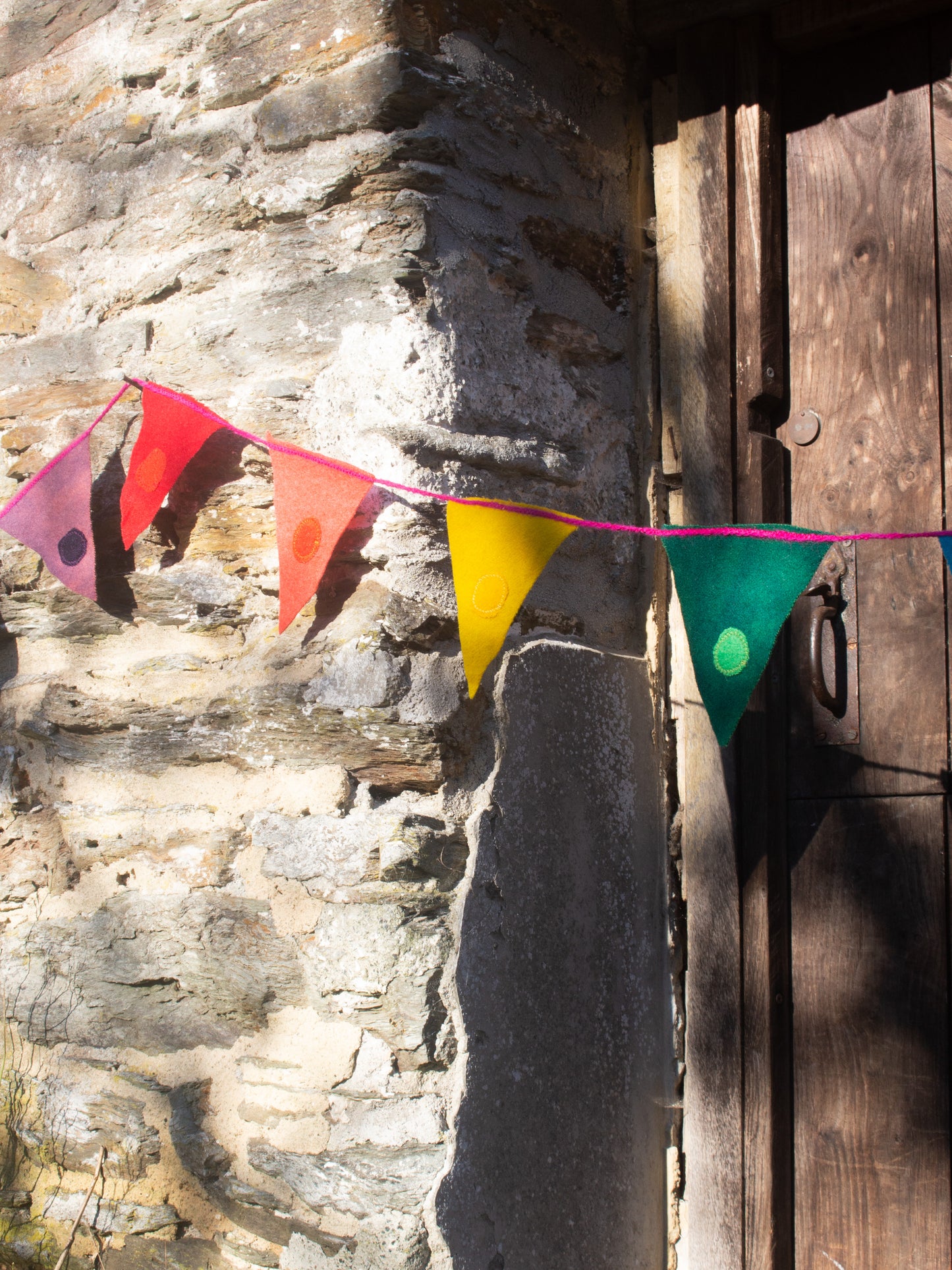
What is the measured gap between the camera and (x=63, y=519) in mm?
1661

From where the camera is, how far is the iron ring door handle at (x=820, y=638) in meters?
1.54

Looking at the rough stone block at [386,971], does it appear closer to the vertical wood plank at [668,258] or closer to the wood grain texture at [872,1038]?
the wood grain texture at [872,1038]

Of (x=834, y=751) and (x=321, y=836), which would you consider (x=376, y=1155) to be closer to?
(x=321, y=836)

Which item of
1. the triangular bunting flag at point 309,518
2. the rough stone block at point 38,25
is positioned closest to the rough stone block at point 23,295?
the rough stone block at point 38,25

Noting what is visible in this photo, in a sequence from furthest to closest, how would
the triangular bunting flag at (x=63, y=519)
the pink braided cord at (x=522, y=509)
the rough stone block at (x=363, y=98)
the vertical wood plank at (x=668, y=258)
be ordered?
the vertical wood plank at (x=668, y=258)
the triangular bunting flag at (x=63, y=519)
the rough stone block at (x=363, y=98)
the pink braided cord at (x=522, y=509)

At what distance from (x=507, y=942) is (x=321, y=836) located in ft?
0.96

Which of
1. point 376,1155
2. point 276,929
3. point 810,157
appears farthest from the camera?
point 810,157

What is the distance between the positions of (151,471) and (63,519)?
18 centimetres

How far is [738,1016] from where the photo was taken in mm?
1576

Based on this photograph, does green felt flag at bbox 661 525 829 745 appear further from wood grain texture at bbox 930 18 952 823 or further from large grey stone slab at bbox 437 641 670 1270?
wood grain texture at bbox 930 18 952 823

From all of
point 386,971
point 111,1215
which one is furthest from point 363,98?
point 111,1215

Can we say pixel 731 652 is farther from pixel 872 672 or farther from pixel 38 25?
pixel 38 25

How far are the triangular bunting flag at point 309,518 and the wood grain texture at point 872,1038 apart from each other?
0.82 metres

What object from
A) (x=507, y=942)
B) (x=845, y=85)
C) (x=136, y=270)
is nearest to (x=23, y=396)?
(x=136, y=270)
